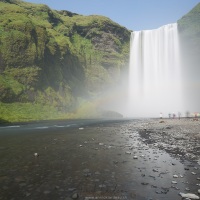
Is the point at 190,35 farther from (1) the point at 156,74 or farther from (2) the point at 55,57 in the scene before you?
(2) the point at 55,57

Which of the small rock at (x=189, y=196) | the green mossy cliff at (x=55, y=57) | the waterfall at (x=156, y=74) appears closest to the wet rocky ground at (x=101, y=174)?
the small rock at (x=189, y=196)

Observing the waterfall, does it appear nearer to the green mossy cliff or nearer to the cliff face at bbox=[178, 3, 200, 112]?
the cliff face at bbox=[178, 3, 200, 112]

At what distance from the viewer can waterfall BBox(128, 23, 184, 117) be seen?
100 metres

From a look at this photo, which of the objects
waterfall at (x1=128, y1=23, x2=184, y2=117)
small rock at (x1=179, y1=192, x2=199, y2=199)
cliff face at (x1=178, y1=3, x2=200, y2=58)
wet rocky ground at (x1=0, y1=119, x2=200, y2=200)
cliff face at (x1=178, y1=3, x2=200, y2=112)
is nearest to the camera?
small rock at (x1=179, y1=192, x2=199, y2=199)

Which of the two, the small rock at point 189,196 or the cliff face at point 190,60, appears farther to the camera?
the cliff face at point 190,60

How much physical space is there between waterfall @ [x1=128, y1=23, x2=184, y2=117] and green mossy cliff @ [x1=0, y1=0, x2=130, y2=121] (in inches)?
678

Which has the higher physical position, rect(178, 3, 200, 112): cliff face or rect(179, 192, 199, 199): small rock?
rect(178, 3, 200, 112): cliff face

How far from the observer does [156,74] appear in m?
104

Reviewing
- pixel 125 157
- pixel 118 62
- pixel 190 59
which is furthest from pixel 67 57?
pixel 125 157

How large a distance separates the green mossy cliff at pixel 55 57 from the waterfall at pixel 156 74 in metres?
17.2

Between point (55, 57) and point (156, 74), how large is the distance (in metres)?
48.6

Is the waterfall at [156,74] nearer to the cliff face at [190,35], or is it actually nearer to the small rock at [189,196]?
the cliff face at [190,35]

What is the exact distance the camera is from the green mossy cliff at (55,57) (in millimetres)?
82375

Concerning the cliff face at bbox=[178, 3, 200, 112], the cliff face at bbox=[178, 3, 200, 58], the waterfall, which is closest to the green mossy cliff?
the waterfall
